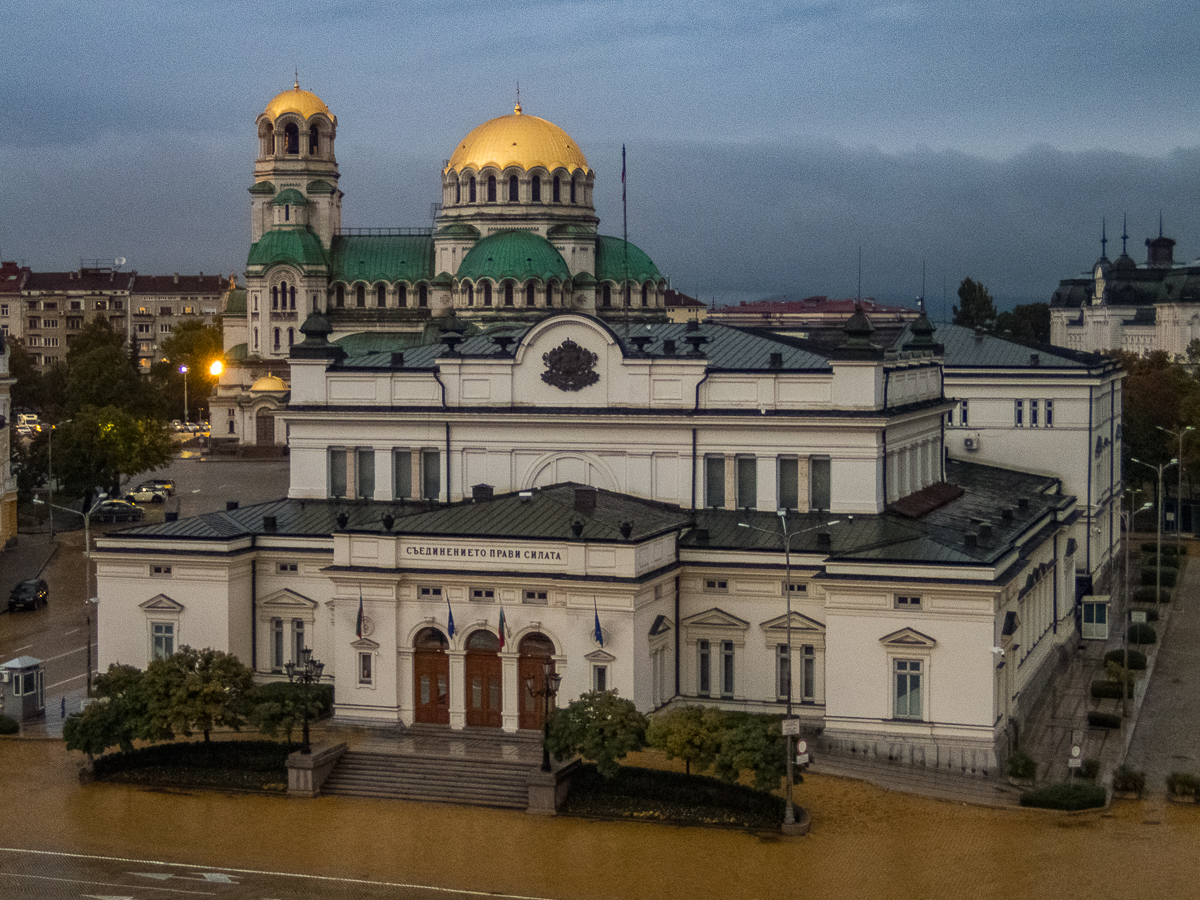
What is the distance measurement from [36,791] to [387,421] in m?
18.4

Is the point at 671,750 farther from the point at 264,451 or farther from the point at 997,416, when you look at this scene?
the point at 264,451

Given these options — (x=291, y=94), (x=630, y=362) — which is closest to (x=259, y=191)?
(x=291, y=94)

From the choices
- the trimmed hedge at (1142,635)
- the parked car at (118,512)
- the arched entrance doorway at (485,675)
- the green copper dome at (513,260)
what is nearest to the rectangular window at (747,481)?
the arched entrance doorway at (485,675)

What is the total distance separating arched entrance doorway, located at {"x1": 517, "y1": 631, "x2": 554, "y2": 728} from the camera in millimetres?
50406

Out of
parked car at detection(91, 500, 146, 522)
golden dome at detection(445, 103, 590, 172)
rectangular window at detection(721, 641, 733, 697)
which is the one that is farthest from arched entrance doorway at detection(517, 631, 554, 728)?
golden dome at detection(445, 103, 590, 172)

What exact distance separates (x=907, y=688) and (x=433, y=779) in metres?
12.6

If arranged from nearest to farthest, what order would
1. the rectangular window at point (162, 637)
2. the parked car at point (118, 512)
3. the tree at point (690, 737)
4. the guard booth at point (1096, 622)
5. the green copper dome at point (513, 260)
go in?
the tree at point (690, 737) → the rectangular window at point (162, 637) → the guard booth at point (1096, 622) → the parked car at point (118, 512) → the green copper dome at point (513, 260)

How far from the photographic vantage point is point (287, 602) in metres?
55.8

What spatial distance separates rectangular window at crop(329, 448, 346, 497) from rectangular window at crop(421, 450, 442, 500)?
9.46ft

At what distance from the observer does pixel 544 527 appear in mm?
51656

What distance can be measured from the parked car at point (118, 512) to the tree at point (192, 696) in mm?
49972

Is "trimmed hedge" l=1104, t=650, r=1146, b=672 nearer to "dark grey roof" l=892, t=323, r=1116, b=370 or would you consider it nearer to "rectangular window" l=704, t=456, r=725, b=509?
"rectangular window" l=704, t=456, r=725, b=509

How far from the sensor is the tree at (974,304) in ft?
583

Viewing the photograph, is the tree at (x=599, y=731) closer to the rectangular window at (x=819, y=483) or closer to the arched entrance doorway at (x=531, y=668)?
the arched entrance doorway at (x=531, y=668)
